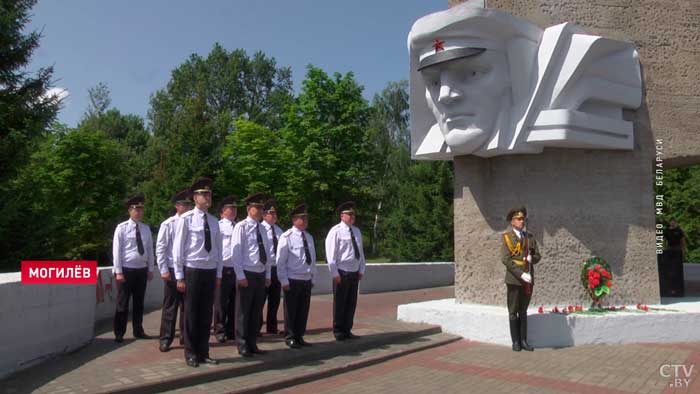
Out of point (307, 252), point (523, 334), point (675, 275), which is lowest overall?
point (523, 334)

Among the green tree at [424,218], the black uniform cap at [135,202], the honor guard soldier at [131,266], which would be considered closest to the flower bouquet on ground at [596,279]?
the honor guard soldier at [131,266]

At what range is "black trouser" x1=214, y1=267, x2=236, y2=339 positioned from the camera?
300 inches

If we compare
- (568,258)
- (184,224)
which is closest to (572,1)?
(568,258)

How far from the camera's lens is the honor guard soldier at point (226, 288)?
7.62 metres

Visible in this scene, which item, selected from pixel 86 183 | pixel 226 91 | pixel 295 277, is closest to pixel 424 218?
pixel 86 183

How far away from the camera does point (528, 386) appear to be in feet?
19.3

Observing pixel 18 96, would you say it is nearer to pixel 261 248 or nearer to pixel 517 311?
pixel 261 248

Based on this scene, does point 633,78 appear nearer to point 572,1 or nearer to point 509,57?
point 572,1

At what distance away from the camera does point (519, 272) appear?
7.49 m

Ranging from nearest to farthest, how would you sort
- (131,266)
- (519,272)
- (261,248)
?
1. (261,248)
2. (519,272)
3. (131,266)

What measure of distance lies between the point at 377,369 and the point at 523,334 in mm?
2428

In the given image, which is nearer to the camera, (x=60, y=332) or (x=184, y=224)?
(x=184, y=224)

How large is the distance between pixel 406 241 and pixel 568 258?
17.2 metres

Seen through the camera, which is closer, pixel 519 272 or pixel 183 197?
pixel 183 197
